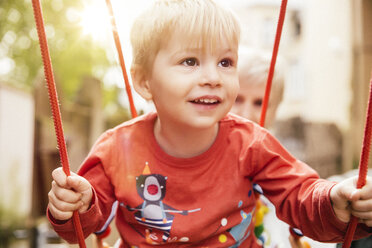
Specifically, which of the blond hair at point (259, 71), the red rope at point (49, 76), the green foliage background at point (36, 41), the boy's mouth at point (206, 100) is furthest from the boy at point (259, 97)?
the green foliage background at point (36, 41)

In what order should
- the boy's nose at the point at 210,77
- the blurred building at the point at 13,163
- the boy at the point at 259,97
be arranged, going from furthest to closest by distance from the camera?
the blurred building at the point at 13,163 → the boy at the point at 259,97 → the boy's nose at the point at 210,77

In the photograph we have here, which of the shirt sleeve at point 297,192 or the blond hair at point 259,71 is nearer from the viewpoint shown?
the shirt sleeve at point 297,192

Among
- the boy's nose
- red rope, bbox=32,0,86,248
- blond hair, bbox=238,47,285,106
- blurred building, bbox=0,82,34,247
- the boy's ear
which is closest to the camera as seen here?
red rope, bbox=32,0,86,248

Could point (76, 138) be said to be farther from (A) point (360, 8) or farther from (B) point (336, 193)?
(A) point (360, 8)

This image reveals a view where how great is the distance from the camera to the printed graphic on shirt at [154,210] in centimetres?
106

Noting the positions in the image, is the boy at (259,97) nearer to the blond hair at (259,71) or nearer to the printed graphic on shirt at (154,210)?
the blond hair at (259,71)

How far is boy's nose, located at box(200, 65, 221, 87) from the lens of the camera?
977mm

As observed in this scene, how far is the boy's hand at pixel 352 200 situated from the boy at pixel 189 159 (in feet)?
0.22

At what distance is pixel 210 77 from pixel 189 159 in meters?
0.23

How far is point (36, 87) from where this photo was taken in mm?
2811

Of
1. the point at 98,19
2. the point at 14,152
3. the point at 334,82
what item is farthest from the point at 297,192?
the point at 334,82

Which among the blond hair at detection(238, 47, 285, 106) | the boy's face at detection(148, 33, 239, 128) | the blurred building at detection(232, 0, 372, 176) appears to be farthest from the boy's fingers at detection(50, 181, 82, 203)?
the blurred building at detection(232, 0, 372, 176)

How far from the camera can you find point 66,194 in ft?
2.77

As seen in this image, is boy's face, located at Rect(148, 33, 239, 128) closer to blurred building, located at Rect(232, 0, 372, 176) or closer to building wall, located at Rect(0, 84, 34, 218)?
blurred building, located at Rect(232, 0, 372, 176)
